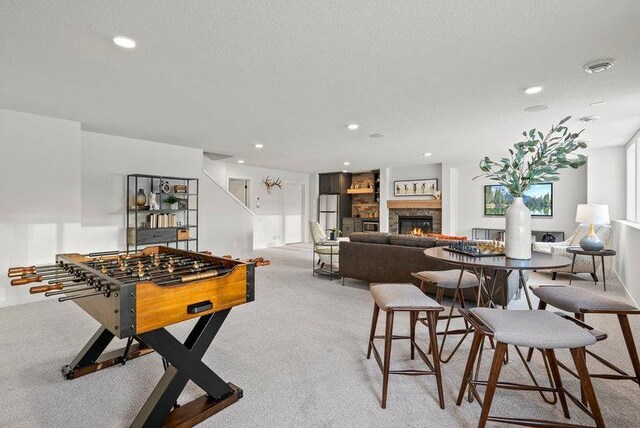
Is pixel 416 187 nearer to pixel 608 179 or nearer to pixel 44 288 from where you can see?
pixel 608 179

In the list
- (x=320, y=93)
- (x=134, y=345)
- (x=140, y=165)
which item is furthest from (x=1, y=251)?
(x=320, y=93)

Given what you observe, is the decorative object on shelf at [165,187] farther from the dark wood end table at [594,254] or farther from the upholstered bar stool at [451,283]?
the dark wood end table at [594,254]

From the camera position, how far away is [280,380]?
2156 mm

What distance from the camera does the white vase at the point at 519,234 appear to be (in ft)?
7.00

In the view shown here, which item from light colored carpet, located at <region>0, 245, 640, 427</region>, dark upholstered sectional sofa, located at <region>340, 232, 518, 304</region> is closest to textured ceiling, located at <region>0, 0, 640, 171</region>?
dark upholstered sectional sofa, located at <region>340, 232, 518, 304</region>

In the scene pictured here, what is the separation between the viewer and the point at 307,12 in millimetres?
1887

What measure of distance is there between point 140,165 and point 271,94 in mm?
3261

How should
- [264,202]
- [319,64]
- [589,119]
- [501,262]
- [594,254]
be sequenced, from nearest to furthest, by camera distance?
1. [501,262]
2. [319,64]
3. [589,119]
4. [594,254]
5. [264,202]

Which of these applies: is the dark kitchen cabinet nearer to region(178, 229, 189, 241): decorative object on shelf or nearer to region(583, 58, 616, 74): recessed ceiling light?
region(178, 229, 189, 241): decorative object on shelf

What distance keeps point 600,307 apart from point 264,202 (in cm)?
795

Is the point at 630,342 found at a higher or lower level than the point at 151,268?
lower

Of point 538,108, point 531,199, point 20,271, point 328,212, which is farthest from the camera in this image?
point 328,212

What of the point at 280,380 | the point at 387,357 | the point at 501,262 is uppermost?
the point at 501,262

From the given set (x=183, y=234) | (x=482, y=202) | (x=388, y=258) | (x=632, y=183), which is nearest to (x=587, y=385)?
(x=388, y=258)
